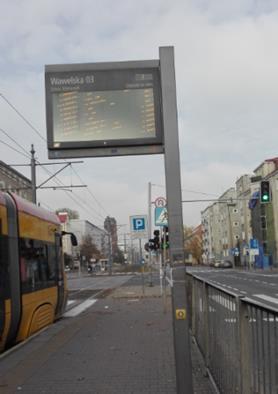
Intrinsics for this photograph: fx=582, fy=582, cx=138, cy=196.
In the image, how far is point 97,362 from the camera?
841 centimetres

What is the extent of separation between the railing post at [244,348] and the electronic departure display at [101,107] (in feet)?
5.97

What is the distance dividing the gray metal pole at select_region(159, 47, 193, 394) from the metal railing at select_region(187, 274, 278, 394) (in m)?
0.42

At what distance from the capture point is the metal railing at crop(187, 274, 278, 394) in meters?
3.79

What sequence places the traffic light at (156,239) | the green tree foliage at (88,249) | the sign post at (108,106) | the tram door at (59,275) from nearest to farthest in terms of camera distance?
the sign post at (108,106) → the tram door at (59,275) → the traffic light at (156,239) → the green tree foliage at (88,249)

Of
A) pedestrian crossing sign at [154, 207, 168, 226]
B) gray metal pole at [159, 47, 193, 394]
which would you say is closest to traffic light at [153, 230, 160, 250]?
pedestrian crossing sign at [154, 207, 168, 226]

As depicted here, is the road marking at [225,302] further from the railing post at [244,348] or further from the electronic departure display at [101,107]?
the electronic departure display at [101,107]

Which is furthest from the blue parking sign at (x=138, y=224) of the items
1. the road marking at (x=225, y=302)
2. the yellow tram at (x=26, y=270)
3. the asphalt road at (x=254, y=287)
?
the road marking at (x=225, y=302)

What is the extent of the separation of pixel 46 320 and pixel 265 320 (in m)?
9.89

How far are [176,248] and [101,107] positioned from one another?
62.3 inches

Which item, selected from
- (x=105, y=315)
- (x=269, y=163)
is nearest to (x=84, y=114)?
(x=105, y=315)

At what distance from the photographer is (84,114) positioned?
566 cm

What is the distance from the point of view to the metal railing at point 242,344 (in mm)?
3789

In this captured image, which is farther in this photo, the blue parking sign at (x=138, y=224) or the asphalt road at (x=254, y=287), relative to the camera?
the blue parking sign at (x=138, y=224)

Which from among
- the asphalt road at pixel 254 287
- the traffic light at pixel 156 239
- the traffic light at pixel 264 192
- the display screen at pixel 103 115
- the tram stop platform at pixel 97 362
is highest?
the traffic light at pixel 264 192
